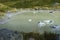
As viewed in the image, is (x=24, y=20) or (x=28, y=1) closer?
(x=24, y=20)

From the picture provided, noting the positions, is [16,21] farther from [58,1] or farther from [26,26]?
[58,1]

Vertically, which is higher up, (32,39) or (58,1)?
(58,1)

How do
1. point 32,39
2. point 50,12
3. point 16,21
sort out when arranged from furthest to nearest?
1. point 50,12
2. point 16,21
3. point 32,39

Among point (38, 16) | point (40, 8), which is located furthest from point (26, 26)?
point (40, 8)

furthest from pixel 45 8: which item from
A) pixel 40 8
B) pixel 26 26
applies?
pixel 26 26

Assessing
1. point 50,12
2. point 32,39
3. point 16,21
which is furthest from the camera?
point 50,12

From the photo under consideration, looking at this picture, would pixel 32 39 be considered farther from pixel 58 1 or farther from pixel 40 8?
pixel 58 1
